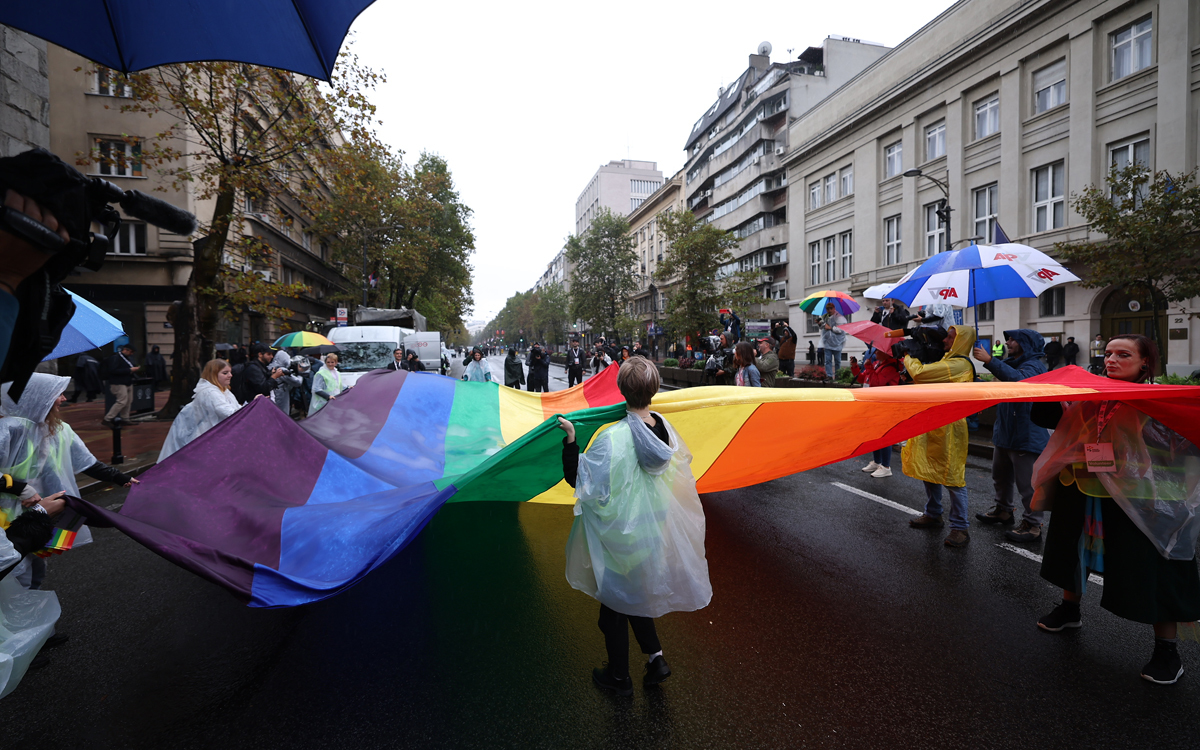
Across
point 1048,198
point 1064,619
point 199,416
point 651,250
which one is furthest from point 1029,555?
point 651,250

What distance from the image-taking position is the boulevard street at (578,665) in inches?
109

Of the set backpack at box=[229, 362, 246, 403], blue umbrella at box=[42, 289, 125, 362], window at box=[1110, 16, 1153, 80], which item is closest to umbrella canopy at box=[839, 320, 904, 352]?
blue umbrella at box=[42, 289, 125, 362]

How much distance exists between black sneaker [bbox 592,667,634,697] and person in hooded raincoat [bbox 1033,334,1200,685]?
107 inches

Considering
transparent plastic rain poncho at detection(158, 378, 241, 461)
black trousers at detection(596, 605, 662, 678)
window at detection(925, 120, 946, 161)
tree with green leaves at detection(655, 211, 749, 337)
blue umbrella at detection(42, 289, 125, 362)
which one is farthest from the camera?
tree with green leaves at detection(655, 211, 749, 337)

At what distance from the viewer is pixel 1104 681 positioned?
3.15 meters

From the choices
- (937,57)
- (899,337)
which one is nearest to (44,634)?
(899,337)

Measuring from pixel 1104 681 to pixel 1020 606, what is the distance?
0.94 m

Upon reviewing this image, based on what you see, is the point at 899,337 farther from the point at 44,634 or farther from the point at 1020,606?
the point at 44,634

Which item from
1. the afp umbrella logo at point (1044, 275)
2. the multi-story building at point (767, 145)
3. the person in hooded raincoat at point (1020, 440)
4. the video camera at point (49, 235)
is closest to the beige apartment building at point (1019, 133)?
the multi-story building at point (767, 145)

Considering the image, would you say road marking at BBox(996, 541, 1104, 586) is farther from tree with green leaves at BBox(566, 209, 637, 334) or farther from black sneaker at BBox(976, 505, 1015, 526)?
tree with green leaves at BBox(566, 209, 637, 334)

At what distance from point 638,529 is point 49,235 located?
7.70 feet

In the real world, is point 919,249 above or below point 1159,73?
below

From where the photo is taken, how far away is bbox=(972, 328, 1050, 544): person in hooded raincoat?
5.32 metres

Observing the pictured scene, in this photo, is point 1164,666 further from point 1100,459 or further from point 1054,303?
point 1054,303
